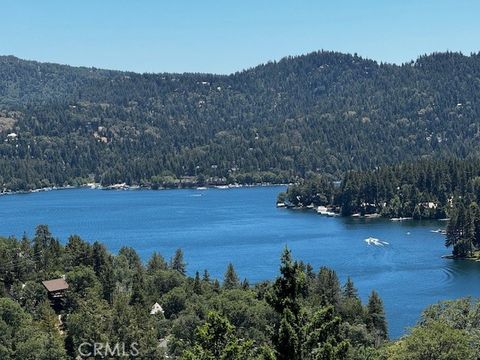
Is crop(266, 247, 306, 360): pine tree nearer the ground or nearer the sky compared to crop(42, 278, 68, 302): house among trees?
nearer the sky

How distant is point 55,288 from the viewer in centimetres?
4819

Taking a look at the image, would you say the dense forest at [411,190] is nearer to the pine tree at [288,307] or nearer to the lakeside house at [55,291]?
the lakeside house at [55,291]

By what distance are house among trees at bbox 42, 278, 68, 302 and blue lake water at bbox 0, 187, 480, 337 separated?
59.8 feet

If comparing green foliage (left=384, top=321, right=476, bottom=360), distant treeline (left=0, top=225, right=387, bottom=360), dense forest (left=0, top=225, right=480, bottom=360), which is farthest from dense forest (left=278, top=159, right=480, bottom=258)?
green foliage (left=384, top=321, right=476, bottom=360)

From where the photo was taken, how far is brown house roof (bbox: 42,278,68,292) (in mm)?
48062

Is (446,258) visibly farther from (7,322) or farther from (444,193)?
(7,322)

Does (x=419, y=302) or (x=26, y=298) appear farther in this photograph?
(x=419, y=302)

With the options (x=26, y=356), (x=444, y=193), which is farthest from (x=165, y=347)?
(x=444, y=193)

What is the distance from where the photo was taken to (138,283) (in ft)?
163

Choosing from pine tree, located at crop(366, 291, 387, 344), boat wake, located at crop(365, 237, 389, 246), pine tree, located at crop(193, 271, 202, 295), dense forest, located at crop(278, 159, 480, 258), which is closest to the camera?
pine tree, located at crop(366, 291, 387, 344)

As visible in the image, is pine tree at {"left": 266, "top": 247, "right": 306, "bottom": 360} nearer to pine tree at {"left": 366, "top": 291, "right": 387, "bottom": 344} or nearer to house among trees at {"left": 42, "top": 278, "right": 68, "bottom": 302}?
pine tree at {"left": 366, "top": 291, "right": 387, "bottom": 344}

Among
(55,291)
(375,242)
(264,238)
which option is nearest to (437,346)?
(55,291)

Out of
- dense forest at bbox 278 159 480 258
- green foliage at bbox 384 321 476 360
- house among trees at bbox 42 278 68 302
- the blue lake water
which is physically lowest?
the blue lake water

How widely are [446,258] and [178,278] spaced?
3524 centimetres
